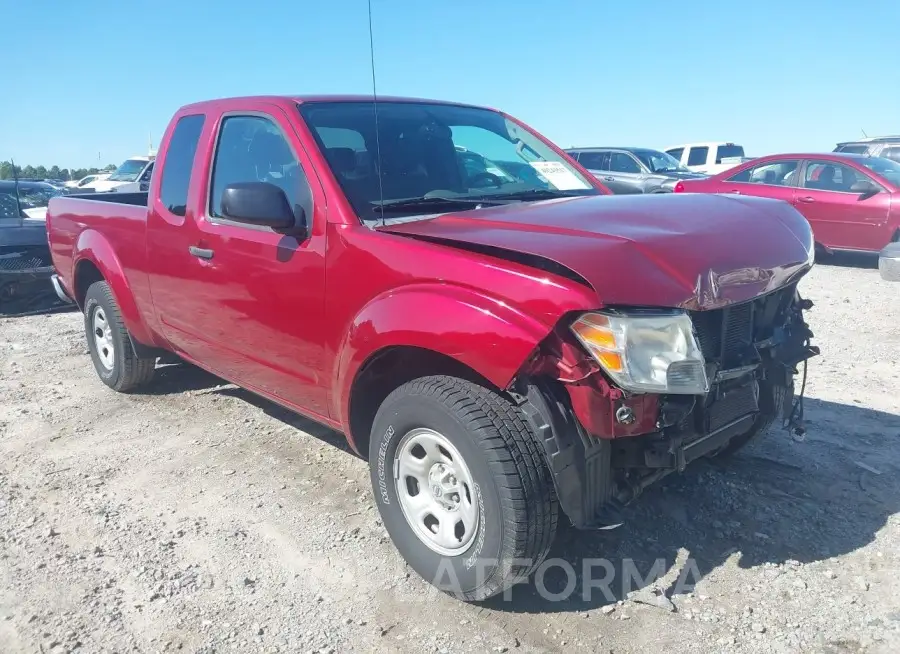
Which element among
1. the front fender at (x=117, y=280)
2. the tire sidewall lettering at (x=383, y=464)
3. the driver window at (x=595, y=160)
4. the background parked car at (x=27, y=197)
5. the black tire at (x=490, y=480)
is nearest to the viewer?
the black tire at (x=490, y=480)

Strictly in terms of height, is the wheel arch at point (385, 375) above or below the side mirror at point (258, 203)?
below

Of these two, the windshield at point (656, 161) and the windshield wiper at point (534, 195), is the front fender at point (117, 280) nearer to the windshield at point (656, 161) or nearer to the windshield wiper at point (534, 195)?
the windshield wiper at point (534, 195)

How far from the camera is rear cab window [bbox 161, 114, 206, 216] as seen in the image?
4109 millimetres

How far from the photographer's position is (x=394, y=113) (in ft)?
12.5

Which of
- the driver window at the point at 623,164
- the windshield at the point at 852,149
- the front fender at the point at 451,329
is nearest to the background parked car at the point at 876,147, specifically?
the windshield at the point at 852,149

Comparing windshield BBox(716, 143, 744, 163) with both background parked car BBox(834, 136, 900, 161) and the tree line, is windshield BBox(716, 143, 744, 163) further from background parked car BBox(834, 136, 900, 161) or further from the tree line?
the tree line

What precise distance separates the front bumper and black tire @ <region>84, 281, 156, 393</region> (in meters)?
7.48

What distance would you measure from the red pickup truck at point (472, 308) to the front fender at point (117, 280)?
69 cm

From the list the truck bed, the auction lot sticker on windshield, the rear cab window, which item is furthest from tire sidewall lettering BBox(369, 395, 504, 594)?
the truck bed

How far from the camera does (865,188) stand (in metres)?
9.79

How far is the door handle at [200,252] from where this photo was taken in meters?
3.81

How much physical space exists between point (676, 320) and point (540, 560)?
3.12 feet

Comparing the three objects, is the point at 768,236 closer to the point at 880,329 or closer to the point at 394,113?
the point at 394,113

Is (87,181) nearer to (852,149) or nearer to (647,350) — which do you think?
(852,149)
